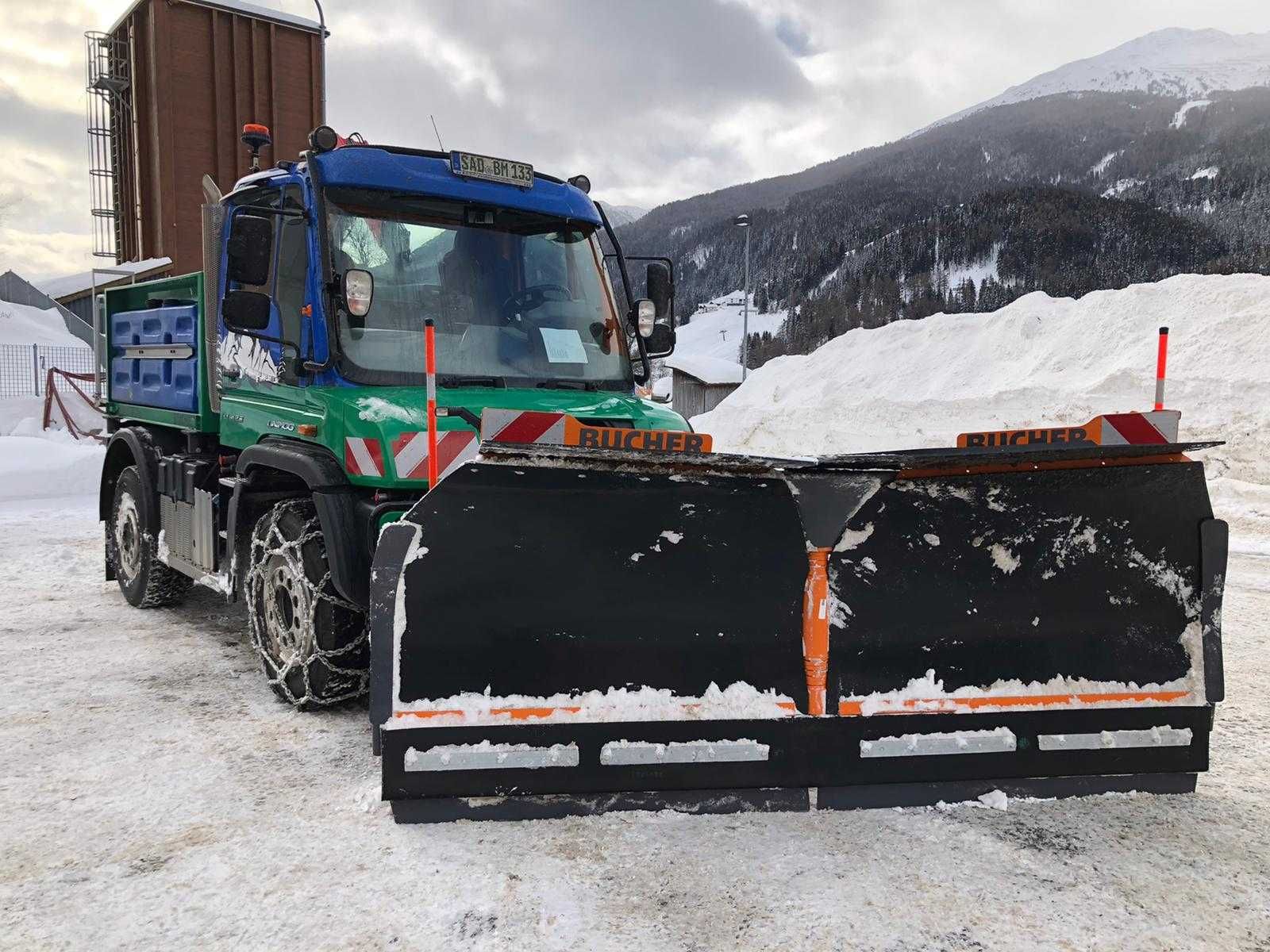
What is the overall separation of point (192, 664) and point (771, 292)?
9331 centimetres

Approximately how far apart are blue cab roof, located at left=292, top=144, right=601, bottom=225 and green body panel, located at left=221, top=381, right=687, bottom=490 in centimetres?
96

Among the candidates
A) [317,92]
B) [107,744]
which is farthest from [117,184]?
[107,744]

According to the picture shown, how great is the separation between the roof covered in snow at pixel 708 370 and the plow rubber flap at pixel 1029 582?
23434mm

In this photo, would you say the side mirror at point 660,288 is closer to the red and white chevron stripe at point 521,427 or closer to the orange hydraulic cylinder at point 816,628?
the red and white chevron stripe at point 521,427

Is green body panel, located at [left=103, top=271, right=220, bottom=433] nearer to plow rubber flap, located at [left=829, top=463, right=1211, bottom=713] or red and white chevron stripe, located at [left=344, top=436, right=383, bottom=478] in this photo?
red and white chevron stripe, located at [left=344, top=436, right=383, bottom=478]

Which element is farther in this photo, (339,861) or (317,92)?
(317,92)

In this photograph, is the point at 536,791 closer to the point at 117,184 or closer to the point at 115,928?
the point at 115,928

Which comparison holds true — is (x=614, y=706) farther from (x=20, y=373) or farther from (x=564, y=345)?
(x=20, y=373)

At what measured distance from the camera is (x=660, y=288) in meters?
4.81

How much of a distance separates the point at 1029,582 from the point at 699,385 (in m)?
24.6

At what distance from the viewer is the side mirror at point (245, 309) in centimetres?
381

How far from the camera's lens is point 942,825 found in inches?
116

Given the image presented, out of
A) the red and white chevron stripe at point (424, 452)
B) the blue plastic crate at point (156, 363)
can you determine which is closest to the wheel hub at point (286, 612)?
the red and white chevron stripe at point (424, 452)

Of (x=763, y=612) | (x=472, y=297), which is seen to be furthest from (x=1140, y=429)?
(x=472, y=297)
